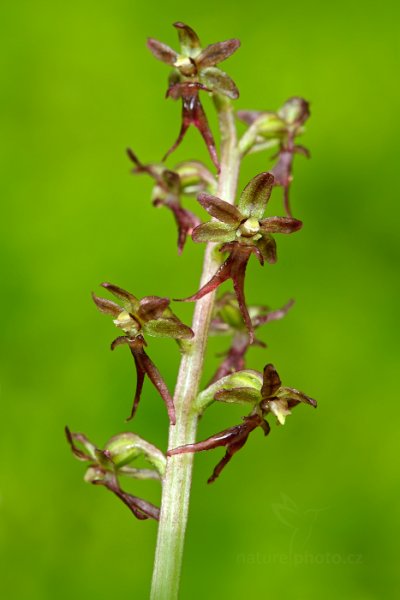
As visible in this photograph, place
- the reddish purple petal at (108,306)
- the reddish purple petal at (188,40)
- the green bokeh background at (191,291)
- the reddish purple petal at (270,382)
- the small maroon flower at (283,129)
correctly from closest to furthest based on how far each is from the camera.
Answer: the reddish purple petal at (270,382) < the reddish purple petal at (108,306) < the reddish purple petal at (188,40) < the small maroon flower at (283,129) < the green bokeh background at (191,291)

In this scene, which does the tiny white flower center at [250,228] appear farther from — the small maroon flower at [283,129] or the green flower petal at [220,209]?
the small maroon flower at [283,129]

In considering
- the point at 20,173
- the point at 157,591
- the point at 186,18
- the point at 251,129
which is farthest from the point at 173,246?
the point at 157,591

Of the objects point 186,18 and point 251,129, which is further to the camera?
point 186,18

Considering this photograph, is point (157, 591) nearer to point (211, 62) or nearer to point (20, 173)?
point (211, 62)

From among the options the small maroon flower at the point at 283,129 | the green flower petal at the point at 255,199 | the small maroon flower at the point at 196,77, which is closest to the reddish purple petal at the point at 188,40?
the small maroon flower at the point at 196,77

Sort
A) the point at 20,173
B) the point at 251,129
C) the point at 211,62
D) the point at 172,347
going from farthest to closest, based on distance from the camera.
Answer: the point at 20,173 → the point at 172,347 → the point at 251,129 → the point at 211,62
